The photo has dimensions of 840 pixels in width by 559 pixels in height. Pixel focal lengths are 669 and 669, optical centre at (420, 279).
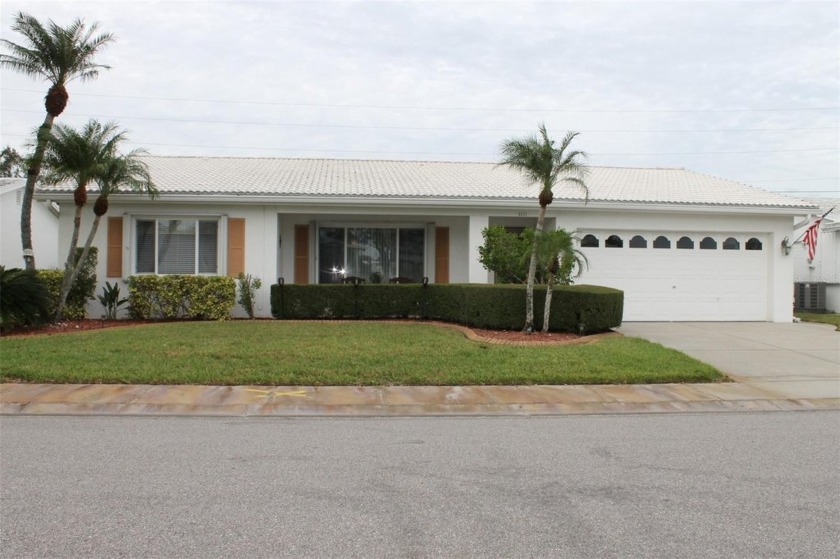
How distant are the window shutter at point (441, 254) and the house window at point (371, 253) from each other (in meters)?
0.40

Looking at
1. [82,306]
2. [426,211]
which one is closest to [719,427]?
[426,211]

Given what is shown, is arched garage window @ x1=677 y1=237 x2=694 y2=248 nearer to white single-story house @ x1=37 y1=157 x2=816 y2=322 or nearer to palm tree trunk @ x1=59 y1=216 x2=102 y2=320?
white single-story house @ x1=37 y1=157 x2=816 y2=322

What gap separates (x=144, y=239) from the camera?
1673 cm

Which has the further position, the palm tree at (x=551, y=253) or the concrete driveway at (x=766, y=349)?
the palm tree at (x=551, y=253)

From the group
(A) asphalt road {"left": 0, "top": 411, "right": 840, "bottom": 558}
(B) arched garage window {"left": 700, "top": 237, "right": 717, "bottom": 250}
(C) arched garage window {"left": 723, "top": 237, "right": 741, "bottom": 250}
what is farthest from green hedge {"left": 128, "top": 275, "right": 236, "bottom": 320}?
(C) arched garage window {"left": 723, "top": 237, "right": 741, "bottom": 250}

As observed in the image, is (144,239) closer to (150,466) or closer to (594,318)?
(594,318)

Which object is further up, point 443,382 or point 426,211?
point 426,211

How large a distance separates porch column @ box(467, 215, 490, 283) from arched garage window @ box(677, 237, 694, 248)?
200 inches

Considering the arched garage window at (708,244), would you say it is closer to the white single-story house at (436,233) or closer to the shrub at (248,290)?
the white single-story house at (436,233)

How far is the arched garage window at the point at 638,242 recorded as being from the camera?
1738 cm

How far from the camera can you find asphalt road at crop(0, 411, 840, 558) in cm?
400

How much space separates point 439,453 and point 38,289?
10751 mm

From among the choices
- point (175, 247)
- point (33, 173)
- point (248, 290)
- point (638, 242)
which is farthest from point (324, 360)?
point (638, 242)

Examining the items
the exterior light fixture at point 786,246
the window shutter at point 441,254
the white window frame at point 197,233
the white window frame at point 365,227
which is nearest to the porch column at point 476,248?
the window shutter at point 441,254
